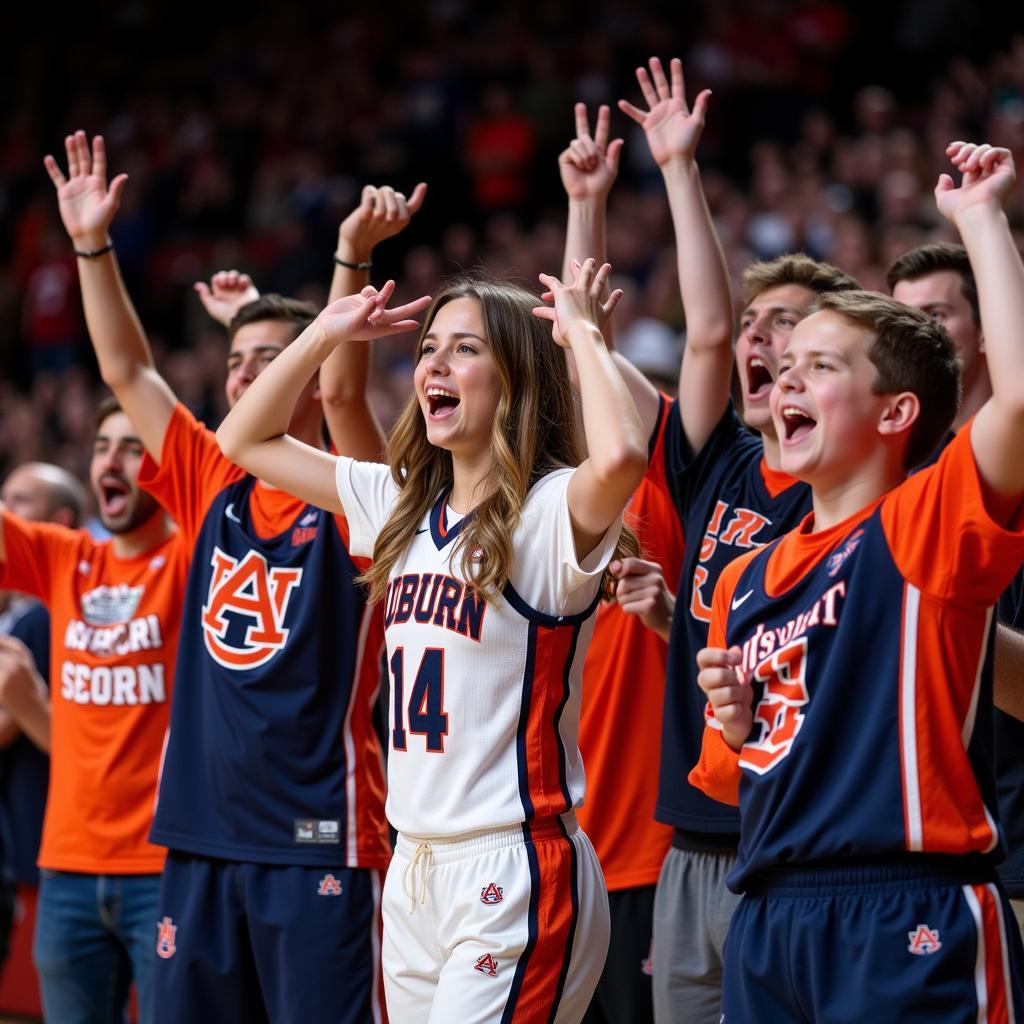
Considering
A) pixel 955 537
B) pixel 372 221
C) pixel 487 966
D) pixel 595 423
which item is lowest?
pixel 487 966

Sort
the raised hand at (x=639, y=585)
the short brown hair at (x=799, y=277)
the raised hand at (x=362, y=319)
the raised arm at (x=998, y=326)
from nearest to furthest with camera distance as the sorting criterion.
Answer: the raised arm at (x=998, y=326) < the raised hand at (x=362, y=319) < the raised hand at (x=639, y=585) < the short brown hair at (x=799, y=277)

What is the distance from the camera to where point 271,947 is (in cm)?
354

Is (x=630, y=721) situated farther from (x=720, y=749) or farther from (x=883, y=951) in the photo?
(x=883, y=951)

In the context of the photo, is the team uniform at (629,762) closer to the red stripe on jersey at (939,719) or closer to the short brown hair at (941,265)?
the short brown hair at (941,265)

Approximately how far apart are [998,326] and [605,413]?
28.1 inches

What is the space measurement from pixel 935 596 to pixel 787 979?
699mm

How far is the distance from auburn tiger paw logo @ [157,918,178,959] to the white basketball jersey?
38.7 inches

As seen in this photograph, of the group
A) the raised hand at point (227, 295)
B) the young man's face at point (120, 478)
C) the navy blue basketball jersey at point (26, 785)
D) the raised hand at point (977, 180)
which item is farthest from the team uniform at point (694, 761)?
the navy blue basketball jersey at point (26, 785)

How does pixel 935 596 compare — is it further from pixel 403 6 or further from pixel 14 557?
pixel 403 6

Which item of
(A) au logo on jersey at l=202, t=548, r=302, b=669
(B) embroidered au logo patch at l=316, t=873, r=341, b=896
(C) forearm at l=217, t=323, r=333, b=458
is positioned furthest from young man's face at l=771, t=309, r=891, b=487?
(B) embroidered au logo patch at l=316, t=873, r=341, b=896

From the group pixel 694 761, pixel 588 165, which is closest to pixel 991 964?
pixel 694 761

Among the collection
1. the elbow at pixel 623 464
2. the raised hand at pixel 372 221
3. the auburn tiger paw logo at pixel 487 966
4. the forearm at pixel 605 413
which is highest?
the raised hand at pixel 372 221

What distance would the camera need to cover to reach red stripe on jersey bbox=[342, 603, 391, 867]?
3627 millimetres

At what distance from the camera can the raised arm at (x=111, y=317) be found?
4.07 metres
